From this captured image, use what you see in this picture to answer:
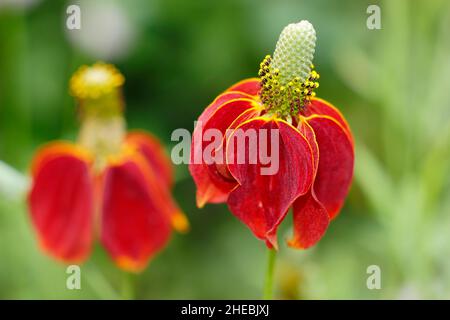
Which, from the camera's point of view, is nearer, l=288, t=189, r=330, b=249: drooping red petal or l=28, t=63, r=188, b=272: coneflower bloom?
l=288, t=189, r=330, b=249: drooping red petal

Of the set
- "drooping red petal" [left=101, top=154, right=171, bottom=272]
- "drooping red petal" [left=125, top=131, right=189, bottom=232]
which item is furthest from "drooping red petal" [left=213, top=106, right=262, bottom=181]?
"drooping red petal" [left=125, top=131, right=189, bottom=232]

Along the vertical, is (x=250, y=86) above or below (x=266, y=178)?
above

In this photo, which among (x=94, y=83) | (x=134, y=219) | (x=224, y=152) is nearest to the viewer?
(x=224, y=152)

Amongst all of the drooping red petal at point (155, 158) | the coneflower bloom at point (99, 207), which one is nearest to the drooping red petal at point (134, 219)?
the coneflower bloom at point (99, 207)

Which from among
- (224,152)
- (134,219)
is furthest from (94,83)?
(224,152)

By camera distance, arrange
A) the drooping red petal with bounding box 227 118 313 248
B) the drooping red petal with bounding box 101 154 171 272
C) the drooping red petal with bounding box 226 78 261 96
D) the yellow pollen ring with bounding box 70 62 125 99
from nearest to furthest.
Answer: the drooping red petal with bounding box 227 118 313 248
the drooping red petal with bounding box 226 78 261 96
the drooping red petal with bounding box 101 154 171 272
the yellow pollen ring with bounding box 70 62 125 99

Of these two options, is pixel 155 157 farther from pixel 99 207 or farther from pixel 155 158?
pixel 99 207

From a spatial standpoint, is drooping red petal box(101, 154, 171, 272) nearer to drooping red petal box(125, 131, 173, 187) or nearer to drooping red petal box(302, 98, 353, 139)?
drooping red petal box(125, 131, 173, 187)
